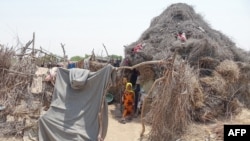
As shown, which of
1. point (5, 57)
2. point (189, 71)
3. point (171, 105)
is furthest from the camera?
point (5, 57)

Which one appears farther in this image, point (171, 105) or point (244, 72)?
point (244, 72)

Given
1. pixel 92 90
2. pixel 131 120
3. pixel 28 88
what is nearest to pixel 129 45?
pixel 131 120

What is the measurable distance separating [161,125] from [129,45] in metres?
6.16

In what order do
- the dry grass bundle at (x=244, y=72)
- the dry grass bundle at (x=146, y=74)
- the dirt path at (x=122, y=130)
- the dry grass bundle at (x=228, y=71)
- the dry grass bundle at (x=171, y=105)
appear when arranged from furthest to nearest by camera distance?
the dry grass bundle at (x=244, y=72), the dry grass bundle at (x=146, y=74), the dry grass bundle at (x=228, y=71), the dirt path at (x=122, y=130), the dry grass bundle at (x=171, y=105)

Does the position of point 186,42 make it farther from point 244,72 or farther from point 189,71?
point 189,71

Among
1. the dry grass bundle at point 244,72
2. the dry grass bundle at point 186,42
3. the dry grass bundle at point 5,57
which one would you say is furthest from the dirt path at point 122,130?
the dry grass bundle at point 244,72

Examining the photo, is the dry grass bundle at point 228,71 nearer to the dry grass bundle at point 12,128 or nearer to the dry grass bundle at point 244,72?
the dry grass bundle at point 244,72

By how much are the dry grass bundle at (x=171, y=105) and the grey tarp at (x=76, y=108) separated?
1.43 meters

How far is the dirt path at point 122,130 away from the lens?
377 inches

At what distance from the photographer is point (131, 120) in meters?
11.6

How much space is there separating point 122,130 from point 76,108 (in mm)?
3565

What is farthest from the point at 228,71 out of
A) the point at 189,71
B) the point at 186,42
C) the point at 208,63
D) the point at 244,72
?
the point at 189,71

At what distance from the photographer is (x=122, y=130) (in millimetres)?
10391

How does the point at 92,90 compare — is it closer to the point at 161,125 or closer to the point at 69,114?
the point at 69,114
